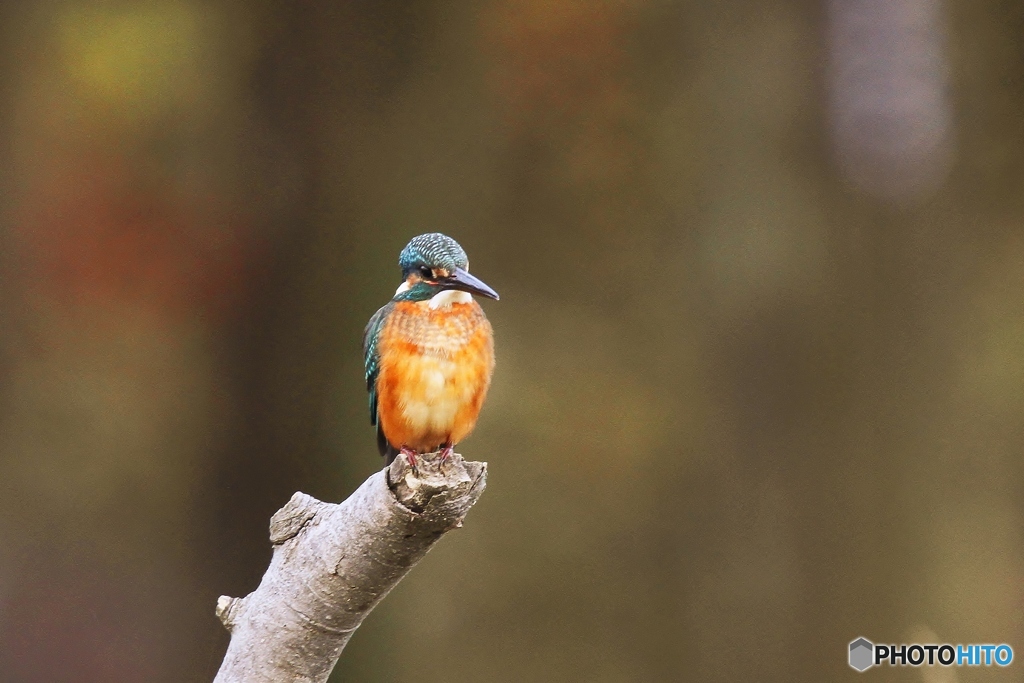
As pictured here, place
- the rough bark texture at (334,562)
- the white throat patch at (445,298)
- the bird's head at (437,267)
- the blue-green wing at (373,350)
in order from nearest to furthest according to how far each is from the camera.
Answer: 1. the rough bark texture at (334,562)
2. the bird's head at (437,267)
3. the white throat patch at (445,298)
4. the blue-green wing at (373,350)

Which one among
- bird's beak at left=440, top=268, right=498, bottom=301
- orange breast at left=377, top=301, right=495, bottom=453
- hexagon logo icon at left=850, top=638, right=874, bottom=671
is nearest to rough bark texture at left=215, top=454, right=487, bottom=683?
orange breast at left=377, top=301, right=495, bottom=453

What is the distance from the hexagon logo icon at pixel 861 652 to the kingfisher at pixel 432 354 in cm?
277

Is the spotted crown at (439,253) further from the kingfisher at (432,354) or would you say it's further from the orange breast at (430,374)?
the orange breast at (430,374)

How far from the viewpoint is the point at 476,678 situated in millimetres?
4879

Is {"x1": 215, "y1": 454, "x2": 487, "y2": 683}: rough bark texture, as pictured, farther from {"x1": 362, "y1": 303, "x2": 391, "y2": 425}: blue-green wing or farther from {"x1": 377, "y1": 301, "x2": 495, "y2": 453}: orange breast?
{"x1": 362, "y1": 303, "x2": 391, "y2": 425}: blue-green wing

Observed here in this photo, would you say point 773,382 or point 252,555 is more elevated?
point 773,382

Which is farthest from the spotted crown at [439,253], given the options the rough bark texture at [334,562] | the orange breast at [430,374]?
the rough bark texture at [334,562]

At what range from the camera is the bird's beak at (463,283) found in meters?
2.51

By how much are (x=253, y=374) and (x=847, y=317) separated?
287cm

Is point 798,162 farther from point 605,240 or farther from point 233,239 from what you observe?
point 233,239

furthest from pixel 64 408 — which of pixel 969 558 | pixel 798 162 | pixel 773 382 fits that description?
pixel 969 558

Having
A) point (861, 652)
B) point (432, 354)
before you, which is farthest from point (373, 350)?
point (861, 652)

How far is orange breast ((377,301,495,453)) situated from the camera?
2648mm

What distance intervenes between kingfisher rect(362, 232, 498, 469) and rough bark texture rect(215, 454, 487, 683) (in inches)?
17.2
